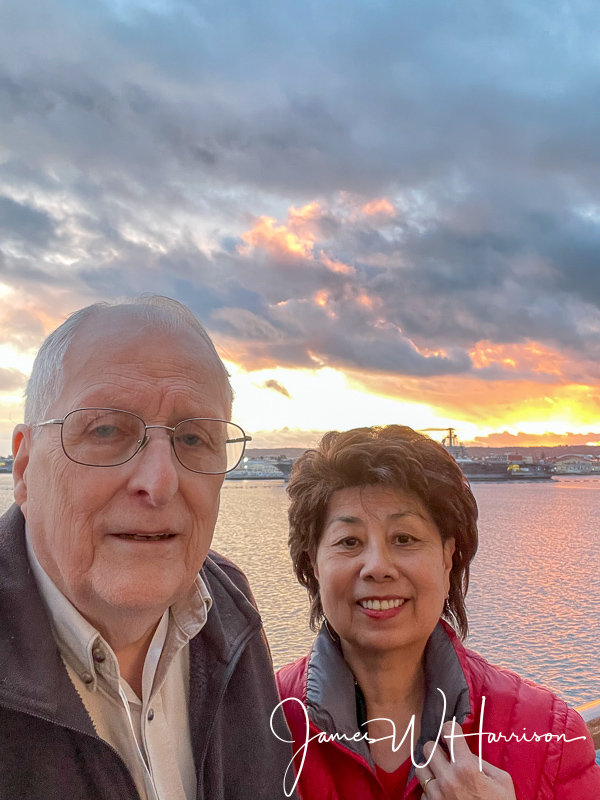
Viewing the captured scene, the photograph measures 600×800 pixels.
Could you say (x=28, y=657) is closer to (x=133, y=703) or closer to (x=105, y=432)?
(x=133, y=703)

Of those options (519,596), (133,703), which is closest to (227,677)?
(133,703)

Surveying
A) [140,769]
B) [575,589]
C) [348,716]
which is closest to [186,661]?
[140,769]

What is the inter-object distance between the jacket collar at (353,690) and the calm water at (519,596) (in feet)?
11.2

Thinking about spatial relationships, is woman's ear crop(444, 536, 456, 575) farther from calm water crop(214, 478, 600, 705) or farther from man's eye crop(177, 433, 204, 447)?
calm water crop(214, 478, 600, 705)

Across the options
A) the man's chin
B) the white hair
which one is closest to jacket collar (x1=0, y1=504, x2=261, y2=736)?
the man's chin

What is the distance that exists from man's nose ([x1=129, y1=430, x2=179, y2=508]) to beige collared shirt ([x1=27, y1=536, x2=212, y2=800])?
25 cm

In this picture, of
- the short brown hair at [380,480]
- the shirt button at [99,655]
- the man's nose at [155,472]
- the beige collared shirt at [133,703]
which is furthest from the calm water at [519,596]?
the man's nose at [155,472]

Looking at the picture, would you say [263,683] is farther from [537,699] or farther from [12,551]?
[537,699]

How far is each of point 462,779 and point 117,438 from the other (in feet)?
3.52

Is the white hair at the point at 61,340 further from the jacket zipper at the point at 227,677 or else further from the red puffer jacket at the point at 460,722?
the red puffer jacket at the point at 460,722

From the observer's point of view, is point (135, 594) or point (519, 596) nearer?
point (135, 594)

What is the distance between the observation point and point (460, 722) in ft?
5.09

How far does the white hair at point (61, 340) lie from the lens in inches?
44.8

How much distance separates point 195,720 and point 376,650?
0.60 m
